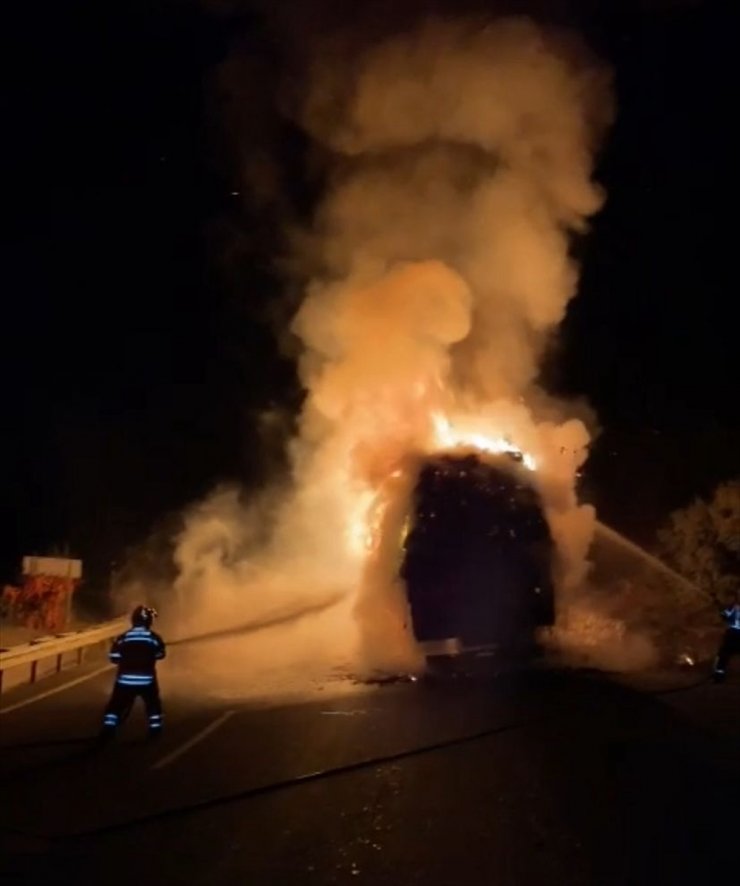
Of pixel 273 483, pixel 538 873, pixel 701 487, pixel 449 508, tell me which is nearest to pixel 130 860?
pixel 538 873

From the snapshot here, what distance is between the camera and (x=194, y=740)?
1105 cm

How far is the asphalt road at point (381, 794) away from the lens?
670 cm

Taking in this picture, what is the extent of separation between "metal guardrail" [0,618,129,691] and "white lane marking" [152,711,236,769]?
3.22 metres

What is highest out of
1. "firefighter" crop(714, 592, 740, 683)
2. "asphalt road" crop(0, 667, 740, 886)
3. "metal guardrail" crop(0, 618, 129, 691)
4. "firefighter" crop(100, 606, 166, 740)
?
"metal guardrail" crop(0, 618, 129, 691)

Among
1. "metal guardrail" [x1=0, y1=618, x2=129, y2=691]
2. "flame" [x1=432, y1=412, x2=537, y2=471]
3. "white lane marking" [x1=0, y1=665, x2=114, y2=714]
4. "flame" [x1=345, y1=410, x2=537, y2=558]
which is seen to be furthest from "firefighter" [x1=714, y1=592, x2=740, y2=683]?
"metal guardrail" [x1=0, y1=618, x2=129, y2=691]

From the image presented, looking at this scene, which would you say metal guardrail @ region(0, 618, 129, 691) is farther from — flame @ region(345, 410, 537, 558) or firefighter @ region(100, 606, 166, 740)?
flame @ region(345, 410, 537, 558)

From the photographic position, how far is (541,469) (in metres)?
21.1

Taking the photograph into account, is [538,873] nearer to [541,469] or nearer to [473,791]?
[473,791]

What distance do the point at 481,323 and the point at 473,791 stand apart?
631 inches

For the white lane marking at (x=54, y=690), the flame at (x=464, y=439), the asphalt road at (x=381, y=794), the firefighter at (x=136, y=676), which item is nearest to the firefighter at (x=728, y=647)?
the asphalt road at (x=381, y=794)

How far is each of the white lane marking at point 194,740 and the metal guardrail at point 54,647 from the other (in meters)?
3.22

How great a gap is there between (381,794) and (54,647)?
9027 millimetres

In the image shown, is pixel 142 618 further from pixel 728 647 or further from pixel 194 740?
pixel 728 647

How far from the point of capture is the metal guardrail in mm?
14805
